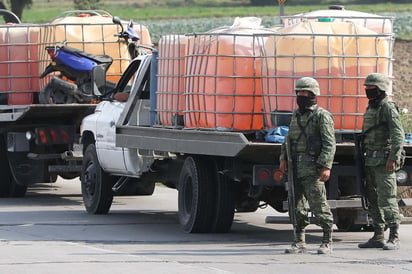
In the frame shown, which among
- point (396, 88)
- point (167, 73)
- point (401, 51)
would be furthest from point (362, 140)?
point (401, 51)

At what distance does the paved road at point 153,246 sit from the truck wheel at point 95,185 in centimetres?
17

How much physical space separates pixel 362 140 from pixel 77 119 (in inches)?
279

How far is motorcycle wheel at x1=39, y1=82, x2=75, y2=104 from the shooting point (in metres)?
18.6

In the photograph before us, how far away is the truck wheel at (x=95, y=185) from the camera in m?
16.2

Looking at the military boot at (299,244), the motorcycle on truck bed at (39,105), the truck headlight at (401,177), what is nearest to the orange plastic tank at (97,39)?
the motorcycle on truck bed at (39,105)

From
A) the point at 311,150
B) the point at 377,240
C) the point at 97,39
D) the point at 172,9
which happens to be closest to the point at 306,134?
the point at 311,150

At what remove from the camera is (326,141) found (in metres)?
12.0

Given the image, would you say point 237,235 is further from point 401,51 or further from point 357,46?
point 401,51

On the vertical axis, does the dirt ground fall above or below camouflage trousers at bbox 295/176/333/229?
below

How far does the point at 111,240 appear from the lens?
529 inches

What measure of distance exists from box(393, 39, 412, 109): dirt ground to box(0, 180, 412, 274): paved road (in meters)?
15.6

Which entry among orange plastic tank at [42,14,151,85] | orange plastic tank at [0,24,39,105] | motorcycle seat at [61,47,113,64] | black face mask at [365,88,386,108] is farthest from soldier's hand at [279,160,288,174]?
orange plastic tank at [0,24,39,105]

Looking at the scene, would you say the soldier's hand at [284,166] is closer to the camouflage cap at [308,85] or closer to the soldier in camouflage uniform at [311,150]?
the soldier in camouflage uniform at [311,150]

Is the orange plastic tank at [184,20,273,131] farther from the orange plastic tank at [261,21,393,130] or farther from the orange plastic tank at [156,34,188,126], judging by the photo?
the orange plastic tank at [156,34,188,126]
